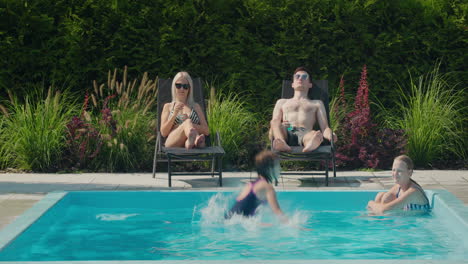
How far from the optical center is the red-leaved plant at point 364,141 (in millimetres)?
10281

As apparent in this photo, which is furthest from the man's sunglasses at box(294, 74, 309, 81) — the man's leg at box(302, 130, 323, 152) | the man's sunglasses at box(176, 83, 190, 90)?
the man's sunglasses at box(176, 83, 190, 90)

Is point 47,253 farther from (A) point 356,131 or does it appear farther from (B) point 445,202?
(A) point 356,131

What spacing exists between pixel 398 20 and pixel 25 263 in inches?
318

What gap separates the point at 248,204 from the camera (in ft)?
21.6

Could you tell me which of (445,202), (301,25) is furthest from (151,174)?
(445,202)

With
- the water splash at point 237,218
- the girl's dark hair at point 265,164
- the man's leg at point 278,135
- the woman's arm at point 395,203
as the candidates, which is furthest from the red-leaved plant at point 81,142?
the woman's arm at point 395,203

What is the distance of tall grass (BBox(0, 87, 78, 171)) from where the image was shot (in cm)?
1012

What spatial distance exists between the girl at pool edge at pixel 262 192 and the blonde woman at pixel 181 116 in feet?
8.32

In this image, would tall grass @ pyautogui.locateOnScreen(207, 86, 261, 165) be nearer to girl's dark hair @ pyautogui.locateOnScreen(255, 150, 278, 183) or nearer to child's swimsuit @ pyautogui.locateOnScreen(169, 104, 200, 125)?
child's swimsuit @ pyautogui.locateOnScreen(169, 104, 200, 125)

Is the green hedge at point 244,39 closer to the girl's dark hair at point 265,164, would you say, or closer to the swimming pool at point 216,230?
the swimming pool at point 216,230

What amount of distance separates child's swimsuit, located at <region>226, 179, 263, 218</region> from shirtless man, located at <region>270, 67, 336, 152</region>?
8.96 feet

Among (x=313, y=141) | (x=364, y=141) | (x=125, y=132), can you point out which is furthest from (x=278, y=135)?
(x=125, y=132)

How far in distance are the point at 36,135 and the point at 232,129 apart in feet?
8.06

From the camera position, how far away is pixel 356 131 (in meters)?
10.4
